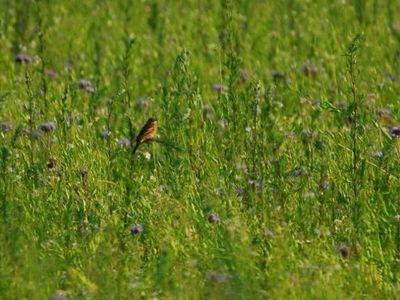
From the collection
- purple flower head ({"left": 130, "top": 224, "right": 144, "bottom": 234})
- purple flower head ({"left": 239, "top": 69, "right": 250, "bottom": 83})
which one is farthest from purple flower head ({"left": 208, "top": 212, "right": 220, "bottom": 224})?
purple flower head ({"left": 239, "top": 69, "right": 250, "bottom": 83})

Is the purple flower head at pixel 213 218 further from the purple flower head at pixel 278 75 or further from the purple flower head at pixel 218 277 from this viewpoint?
the purple flower head at pixel 278 75

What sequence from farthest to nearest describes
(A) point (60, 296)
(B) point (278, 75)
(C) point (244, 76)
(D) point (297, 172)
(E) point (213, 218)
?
(C) point (244, 76), (B) point (278, 75), (D) point (297, 172), (E) point (213, 218), (A) point (60, 296)

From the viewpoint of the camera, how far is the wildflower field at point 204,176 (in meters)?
4.52

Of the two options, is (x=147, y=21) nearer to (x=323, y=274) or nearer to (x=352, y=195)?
(x=352, y=195)

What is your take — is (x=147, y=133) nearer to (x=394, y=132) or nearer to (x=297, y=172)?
(x=297, y=172)

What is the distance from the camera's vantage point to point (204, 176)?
548 centimetres

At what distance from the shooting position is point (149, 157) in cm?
579

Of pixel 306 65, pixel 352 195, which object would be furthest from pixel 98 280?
pixel 306 65

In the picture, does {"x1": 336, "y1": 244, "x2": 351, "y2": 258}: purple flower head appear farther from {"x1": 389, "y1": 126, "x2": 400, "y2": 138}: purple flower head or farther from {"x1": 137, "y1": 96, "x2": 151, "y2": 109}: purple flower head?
{"x1": 137, "y1": 96, "x2": 151, "y2": 109}: purple flower head

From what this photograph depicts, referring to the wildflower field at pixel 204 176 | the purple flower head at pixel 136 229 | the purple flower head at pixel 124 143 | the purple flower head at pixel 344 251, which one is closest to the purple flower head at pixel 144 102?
the wildflower field at pixel 204 176

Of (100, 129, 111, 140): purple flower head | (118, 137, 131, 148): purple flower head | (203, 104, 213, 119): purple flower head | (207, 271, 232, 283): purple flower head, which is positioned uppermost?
(203, 104, 213, 119): purple flower head

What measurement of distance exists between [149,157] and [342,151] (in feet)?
2.77

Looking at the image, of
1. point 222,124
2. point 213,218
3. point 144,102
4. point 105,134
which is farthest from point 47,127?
point 213,218

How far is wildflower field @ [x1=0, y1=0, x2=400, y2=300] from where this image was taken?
4516 mm
